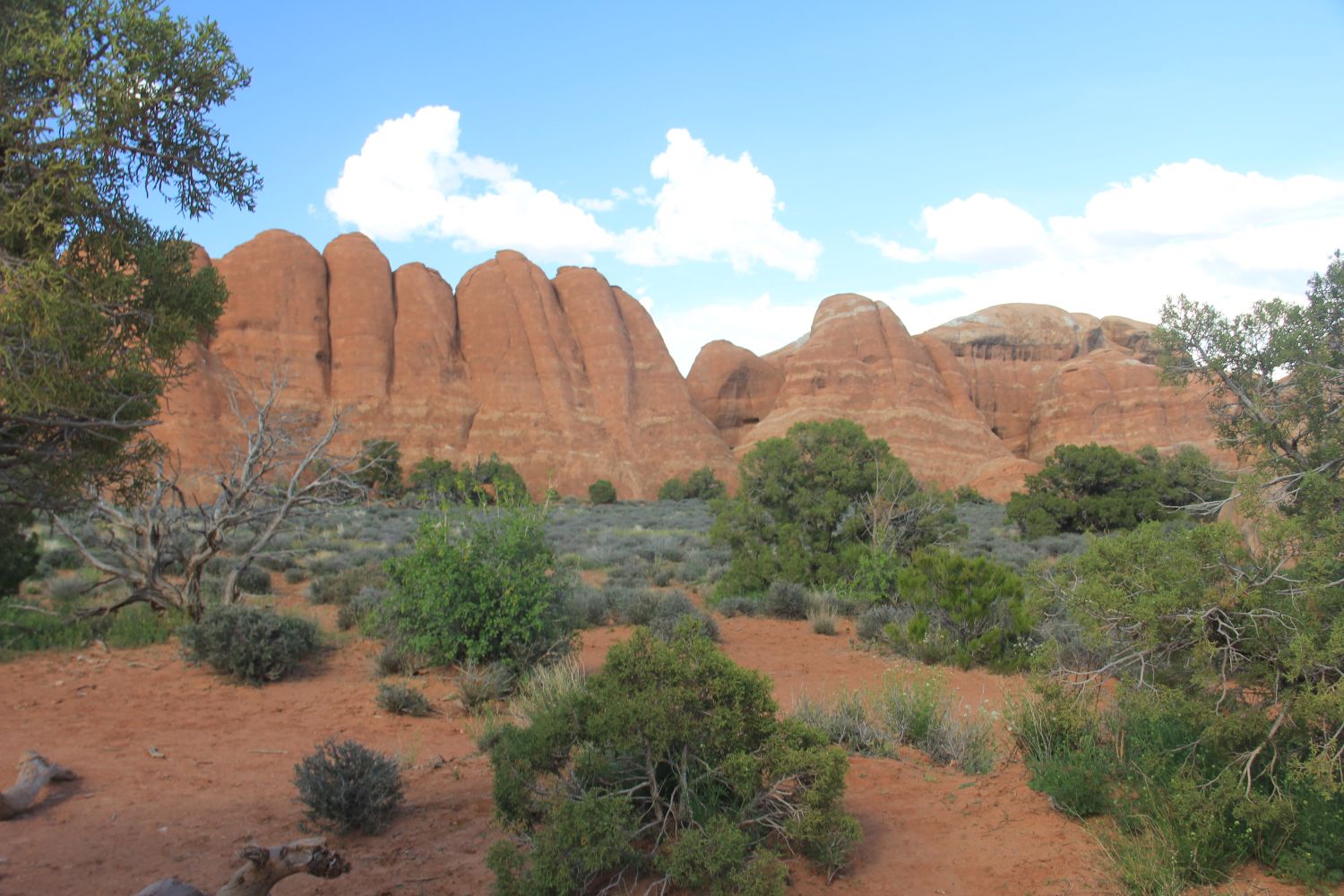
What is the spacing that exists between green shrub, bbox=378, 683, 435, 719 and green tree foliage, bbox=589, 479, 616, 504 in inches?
1469

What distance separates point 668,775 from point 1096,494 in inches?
1017

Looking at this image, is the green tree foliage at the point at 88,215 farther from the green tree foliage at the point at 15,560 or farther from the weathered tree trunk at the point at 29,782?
the green tree foliage at the point at 15,560

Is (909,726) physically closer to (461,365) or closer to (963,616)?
(963,616)

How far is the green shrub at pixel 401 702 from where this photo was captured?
7.97 metres

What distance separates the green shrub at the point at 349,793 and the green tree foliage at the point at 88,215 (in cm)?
233

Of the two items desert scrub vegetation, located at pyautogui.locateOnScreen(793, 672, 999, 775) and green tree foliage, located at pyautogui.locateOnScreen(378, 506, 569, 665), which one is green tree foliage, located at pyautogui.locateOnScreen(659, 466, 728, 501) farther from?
desert scrub vegetation, located at pyautogui.locateOnScreen(793, 672, 999, 775)

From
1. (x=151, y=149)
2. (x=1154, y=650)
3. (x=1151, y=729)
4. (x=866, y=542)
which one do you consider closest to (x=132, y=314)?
(x=151, y=149)

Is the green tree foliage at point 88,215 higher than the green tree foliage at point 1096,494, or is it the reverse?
the green tree foliage at point 88,215

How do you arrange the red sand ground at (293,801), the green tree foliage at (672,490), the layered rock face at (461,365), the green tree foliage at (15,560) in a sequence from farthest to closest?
1. the green tree foliage at (672,490)
2. the layered rock face at (461,365)
3. the green tree foliage at (15,560)
4. the red sand ground at (293,801)

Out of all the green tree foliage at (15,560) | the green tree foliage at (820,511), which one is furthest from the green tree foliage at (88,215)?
the green tree foliage at (820,511)

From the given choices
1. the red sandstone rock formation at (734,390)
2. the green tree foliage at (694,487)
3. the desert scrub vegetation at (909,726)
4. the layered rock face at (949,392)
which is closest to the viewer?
the desert scrub vegetation at (909,726)

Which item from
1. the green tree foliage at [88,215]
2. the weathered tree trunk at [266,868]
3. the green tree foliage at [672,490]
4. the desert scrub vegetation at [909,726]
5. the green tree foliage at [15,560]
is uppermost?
the green tree foliage at [88,215]

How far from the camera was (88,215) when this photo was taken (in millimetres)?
4434

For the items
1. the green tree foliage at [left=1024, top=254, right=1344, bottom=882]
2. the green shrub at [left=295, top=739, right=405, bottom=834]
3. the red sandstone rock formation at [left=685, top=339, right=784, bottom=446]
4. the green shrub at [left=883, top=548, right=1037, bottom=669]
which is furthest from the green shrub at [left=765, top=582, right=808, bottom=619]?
the red sandstone rock formation at [left=685, top=339, right=784, bottom=446]
